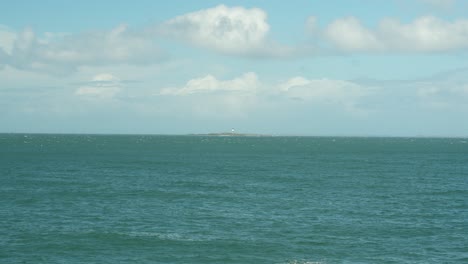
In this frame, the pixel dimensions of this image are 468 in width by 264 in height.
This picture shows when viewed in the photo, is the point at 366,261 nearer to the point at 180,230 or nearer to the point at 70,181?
the point at 180,230

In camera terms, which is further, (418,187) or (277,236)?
(418,187)

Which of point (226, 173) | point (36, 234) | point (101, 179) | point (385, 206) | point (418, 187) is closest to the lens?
point (36, 234)

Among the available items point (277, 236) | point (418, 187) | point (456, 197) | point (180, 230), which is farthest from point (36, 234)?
point (418, 187)

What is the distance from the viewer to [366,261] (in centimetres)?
3697

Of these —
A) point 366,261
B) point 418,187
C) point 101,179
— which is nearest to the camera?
point 366,261

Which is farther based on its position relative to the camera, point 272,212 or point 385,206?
point 385,206

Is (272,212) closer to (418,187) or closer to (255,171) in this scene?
(418,187)

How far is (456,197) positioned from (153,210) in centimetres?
3931

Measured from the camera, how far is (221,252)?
128ft

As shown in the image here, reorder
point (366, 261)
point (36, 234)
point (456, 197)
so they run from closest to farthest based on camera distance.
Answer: point (366, 261) → point (36, 234) → point (456, 197)

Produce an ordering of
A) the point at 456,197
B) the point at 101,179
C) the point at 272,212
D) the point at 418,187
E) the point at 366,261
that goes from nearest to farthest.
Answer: the point at 366,261
the point at 272,212
the point at 456,197
the point at 418,187
the point at 101,179

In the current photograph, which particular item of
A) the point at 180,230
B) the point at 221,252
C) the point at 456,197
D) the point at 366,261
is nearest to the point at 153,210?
the point at 180,230

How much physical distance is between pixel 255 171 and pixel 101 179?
3401 centimetres

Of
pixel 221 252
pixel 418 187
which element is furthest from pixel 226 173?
pixel 221 252
